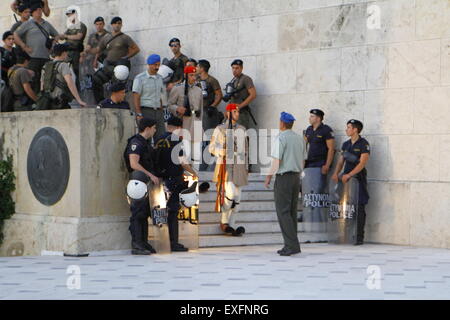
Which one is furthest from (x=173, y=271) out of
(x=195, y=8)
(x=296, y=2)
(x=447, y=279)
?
(x=195, y=8)

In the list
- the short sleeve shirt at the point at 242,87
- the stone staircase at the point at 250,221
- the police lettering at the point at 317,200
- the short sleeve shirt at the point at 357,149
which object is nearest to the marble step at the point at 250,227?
the stone staircase at the point at 250,221

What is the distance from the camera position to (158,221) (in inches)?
538

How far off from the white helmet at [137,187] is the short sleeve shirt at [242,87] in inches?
216

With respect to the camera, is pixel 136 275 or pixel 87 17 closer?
pixel 136 275

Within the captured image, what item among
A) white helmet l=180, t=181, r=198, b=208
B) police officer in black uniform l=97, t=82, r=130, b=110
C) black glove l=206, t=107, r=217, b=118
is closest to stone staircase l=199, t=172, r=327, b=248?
white helmet l=180, t=181, r=198, b=208

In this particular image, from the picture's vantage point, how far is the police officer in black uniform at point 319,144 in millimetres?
16781

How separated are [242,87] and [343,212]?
3.80 m

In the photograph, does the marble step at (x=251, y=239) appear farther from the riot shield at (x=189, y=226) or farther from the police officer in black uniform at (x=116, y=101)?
the police officer in black uniform at (x=116, y=101)

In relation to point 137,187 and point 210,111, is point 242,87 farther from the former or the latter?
point 137,187

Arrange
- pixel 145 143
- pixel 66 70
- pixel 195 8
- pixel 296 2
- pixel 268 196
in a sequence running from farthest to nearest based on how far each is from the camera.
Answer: pixel 195 8 → pixel 296 2 → pixel 268 196 → pixel 66 70 → pixel 145 143

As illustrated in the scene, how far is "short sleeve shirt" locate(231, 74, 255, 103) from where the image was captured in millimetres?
18422

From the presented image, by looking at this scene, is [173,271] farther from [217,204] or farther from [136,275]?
[217,204]

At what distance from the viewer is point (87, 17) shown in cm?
2259

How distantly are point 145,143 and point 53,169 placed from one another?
62.9 inches
